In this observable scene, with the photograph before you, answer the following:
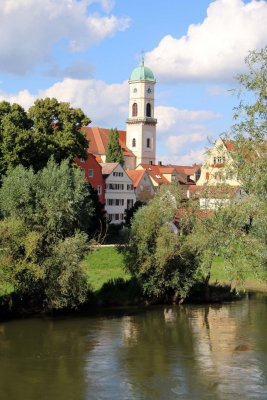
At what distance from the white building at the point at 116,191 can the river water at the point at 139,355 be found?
4311 centimetres

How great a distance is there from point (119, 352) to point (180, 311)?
12280 mm

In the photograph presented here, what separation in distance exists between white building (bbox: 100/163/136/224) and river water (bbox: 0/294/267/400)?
4311cm

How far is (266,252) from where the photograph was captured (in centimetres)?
2409

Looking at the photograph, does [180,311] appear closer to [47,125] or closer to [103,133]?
[47,125]

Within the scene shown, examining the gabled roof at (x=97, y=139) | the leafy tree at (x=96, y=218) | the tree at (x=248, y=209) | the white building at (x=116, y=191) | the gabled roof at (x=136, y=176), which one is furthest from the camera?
the gabled roof at (x=97, y=139)

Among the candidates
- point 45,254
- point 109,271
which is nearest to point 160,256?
point 45,254

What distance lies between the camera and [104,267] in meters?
54.3

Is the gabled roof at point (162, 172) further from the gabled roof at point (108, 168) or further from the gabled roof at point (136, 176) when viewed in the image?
the gabled roof at point (108, 168)

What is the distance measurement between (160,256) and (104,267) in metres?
10.9

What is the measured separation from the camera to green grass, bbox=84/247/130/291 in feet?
161

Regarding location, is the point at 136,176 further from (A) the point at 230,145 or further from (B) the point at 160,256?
(A) the point at 230,145

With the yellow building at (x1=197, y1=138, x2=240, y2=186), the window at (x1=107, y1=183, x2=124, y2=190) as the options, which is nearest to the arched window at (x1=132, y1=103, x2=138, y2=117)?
the window at (x1=107, y1=183, x2=124, y2=190)

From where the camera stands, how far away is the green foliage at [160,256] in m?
44.9

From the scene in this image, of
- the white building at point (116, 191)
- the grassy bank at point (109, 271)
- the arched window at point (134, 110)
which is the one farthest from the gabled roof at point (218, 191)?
the arched window at point (134, 110)
